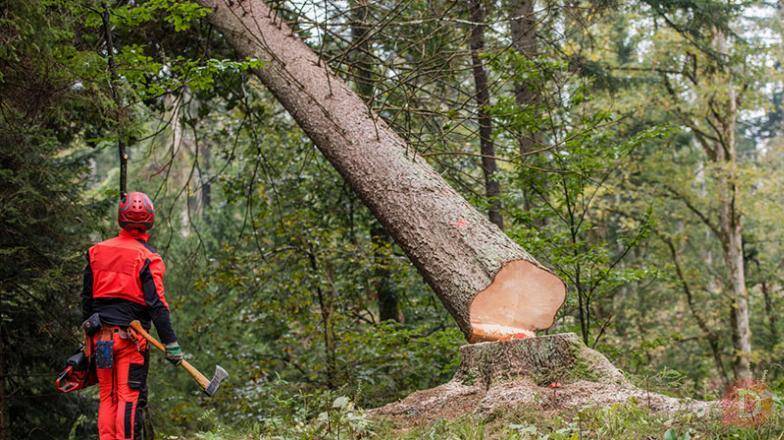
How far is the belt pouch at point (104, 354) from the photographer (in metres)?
4.38

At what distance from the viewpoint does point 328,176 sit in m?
10.6

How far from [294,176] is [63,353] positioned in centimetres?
458

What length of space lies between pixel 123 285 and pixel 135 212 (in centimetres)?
50

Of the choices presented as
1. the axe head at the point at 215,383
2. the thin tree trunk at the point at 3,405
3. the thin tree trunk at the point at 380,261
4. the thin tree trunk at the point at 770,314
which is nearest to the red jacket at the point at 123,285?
the axe head at the point at 215,383

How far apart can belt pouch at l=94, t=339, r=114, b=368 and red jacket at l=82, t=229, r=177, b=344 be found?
15 cm

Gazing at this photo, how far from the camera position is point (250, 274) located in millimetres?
9641

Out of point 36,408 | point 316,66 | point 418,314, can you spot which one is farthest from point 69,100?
point 418,314

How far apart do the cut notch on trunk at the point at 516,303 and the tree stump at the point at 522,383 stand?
11.2 inches

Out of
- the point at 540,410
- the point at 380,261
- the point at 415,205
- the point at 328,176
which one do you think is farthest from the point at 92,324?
the point at 328,176

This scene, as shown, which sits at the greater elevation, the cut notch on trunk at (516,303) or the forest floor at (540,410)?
the cut notch on trunk at (516,303)

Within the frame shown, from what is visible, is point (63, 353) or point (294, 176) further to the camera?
point (294, 176)

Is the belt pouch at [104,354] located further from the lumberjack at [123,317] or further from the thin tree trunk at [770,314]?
the thin tree trunk at [770,314]

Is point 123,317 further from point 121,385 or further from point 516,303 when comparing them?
point 516,303

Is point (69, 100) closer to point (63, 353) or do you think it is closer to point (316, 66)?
point (316, 66)
